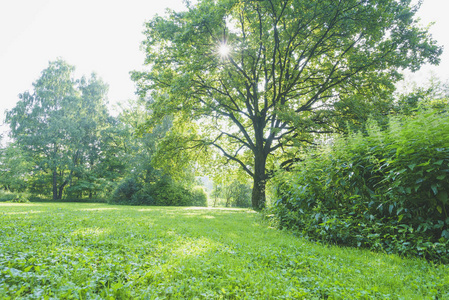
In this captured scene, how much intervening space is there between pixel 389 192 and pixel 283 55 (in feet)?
41.1

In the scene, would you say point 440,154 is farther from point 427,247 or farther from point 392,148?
point 427,247

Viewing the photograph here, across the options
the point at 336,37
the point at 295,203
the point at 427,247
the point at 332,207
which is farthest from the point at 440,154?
the point at 336,37

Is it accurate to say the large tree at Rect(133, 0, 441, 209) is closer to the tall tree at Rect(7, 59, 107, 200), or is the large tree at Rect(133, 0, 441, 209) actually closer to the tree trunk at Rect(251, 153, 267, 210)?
the tree trunk at Rect(251, 153, 267, 210)

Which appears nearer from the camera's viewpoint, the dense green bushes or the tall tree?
the dense green bushes

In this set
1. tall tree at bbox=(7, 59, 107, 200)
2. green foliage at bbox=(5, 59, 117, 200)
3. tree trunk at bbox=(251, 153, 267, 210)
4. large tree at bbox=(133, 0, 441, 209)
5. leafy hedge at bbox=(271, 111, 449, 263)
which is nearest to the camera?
leafy hedge at bbox=(271, 111, 449, 263)

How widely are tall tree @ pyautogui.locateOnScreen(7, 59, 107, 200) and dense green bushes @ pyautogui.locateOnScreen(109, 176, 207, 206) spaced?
1146cm

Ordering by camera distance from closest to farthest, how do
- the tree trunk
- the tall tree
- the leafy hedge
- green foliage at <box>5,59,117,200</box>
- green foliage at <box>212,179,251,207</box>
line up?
1. the leafy hedge
2. the tree trunk
3. green foliage at <box>5,59,117,200</box>
4. the tall tree
5. green foliage at <box>212,179,251,207</box>

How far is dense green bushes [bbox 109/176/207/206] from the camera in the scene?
23219 millimetres

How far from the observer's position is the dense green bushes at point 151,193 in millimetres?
23219

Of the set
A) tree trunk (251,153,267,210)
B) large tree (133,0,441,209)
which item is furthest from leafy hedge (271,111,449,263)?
tree trunk (251,153,267,210)

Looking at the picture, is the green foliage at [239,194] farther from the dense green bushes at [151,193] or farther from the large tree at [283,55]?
the large tree at [283,55]

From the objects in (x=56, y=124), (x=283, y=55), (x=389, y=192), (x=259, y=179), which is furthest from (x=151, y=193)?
(x=389, y=192)

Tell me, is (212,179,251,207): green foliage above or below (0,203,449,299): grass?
below

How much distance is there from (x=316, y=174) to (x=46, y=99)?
125ft
